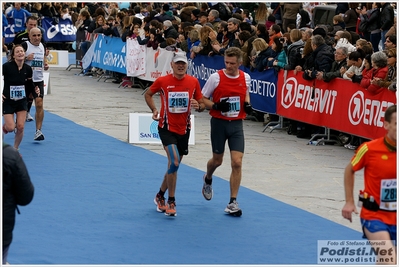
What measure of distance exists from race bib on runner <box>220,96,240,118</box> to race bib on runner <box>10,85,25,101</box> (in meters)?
4.28

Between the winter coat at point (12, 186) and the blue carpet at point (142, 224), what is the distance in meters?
1.79

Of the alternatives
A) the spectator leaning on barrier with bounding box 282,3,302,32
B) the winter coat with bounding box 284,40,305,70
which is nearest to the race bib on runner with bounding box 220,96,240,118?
the winter coat with bounding box 284,40,305,70

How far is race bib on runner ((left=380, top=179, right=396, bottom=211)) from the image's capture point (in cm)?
736

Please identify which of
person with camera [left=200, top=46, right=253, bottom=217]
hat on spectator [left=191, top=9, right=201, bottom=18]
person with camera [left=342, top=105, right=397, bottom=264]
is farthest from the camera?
hat on spectator [left=191, top=9, right=201, bottom=18]

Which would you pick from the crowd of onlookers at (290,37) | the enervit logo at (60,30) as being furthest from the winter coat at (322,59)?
the enervit logo at (60,30)

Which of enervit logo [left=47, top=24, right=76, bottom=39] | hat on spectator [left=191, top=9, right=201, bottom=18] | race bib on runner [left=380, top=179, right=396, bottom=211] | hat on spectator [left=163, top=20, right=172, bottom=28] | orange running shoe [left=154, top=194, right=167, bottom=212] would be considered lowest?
→ enervit logo [left=47, top=24, right=76, bottom=39]

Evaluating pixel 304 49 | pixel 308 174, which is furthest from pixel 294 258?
pixel 304 49

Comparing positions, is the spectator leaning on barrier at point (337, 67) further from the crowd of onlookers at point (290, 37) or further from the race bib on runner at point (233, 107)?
the race bib on runner at point (233, 107)

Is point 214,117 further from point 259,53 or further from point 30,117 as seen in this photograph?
point 30,117

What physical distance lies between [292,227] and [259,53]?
26.8 feet

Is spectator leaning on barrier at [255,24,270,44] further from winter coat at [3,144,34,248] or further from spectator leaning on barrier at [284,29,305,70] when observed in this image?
winter coat at [3,144,34,248]

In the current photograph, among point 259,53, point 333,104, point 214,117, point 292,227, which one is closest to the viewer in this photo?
point 292,227

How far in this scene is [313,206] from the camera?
11.7 meters

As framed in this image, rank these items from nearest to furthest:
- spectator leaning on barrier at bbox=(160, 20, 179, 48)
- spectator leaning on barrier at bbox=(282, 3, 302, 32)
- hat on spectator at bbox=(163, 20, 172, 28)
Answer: spectator leaning on barrier at bbox=(160, 20, 179, 48) < hat on spectator at bbox=(163, 20, 172, 28) < spectator leaning on barrier at bbox=(282, 3, 302, 32)
